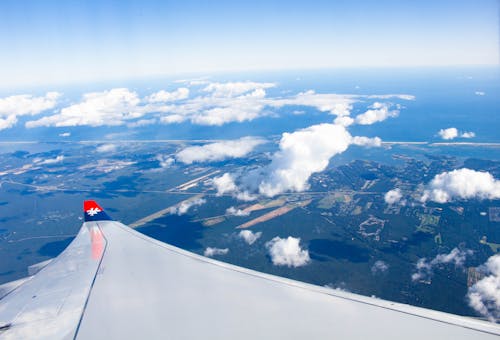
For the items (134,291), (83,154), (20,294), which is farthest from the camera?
(83,154)

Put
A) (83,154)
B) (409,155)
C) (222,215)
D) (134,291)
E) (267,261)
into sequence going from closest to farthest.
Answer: (134,291)
(267,261)
(222,215)
(409,155)
(83,154)

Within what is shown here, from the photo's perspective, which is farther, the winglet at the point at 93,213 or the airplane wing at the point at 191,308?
the winglet at the point at 93,213

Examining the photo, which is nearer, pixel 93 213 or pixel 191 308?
pixel 191 308

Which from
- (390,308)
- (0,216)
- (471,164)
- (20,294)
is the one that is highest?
(390,308)

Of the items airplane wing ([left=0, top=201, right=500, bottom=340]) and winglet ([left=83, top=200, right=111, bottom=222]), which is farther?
winglet ([left=83, top=200, right=111, bottom=222])

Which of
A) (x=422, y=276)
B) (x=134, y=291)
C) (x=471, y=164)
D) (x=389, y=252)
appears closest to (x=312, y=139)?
(x=471, y=164)

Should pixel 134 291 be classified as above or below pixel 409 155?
above

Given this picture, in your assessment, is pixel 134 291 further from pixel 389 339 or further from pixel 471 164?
pixel 471 164

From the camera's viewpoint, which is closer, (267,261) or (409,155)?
(267,261)
